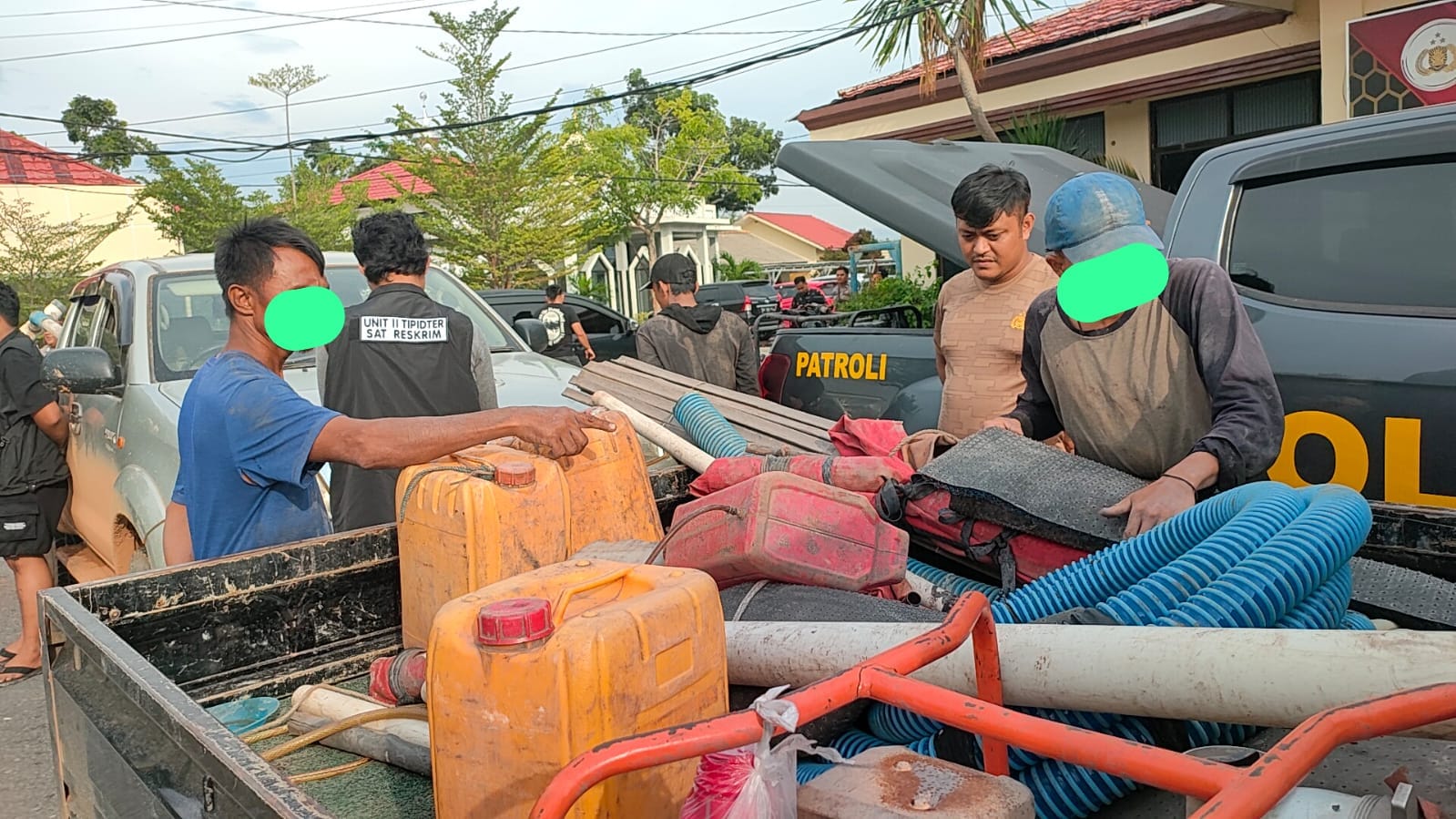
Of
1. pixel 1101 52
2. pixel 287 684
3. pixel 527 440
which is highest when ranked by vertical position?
pixel 1101 52

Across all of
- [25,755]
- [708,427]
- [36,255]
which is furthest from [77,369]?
[36,255]

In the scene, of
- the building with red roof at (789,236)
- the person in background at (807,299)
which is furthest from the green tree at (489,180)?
the building with red roof at (789,236)

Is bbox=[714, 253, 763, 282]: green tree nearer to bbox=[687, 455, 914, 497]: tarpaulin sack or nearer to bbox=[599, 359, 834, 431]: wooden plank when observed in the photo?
bbox=[599, 359, 834, 431]: wooden plank

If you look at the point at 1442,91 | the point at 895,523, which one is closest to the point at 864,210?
the point at 895,523

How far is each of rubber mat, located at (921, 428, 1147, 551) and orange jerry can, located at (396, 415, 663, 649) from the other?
0.88 meters

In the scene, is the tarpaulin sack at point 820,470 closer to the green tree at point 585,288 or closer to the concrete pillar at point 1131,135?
the concrete pillar at point 1131,135

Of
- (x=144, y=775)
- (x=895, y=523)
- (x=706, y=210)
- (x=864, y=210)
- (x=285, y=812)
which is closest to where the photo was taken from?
(x=285, y=812)

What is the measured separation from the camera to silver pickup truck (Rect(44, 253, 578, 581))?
14.6 feet

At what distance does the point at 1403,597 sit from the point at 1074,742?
5.18ft

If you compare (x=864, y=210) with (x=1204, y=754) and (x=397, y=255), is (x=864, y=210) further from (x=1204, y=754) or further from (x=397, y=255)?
(x=1204, y=754)

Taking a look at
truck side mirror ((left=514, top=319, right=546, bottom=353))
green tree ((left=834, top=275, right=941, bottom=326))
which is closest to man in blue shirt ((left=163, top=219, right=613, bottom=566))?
truck side mirror ((left=514, top=319, right=546, bottom=353))

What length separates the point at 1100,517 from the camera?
2498 mm

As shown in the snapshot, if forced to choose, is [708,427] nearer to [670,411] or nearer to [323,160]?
[670,411]

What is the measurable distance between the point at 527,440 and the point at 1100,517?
1.39 meters
